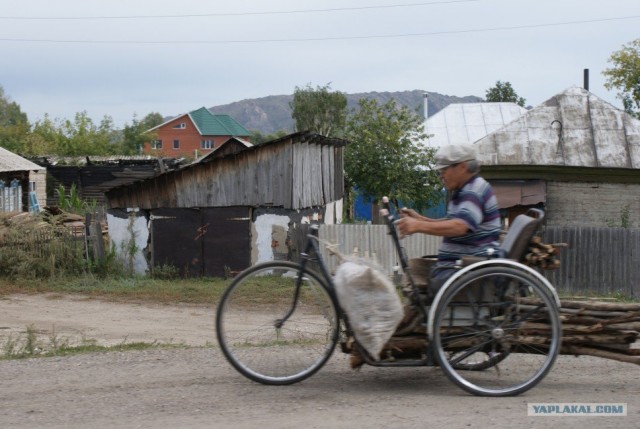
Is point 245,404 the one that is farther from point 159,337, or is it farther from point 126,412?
point 159,337

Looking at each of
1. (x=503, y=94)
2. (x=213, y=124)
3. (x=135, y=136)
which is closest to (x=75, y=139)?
(x=135, y=136)

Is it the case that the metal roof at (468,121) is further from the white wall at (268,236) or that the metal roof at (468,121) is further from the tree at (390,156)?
the white wall at (268,236)

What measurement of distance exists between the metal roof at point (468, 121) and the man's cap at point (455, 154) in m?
41.0

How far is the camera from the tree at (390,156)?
33188 millimetres

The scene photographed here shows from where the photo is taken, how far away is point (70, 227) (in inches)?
903

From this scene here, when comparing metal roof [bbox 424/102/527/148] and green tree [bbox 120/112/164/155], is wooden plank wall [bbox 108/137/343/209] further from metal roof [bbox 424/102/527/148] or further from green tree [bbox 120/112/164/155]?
green tree [bbox 120/112/164/155]

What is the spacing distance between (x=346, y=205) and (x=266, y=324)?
3313 centimetres

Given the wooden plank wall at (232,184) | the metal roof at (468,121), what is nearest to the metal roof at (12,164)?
the wooden plank wall at (232,184)

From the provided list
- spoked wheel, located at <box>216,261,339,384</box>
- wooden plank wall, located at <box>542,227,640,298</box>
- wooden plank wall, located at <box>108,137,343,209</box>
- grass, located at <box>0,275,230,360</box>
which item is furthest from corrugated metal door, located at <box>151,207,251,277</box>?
spoked wheel, located at <box>216,261,339,384</box>

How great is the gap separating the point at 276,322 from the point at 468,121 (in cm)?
4418

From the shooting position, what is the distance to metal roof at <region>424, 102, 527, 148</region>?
48.1 m

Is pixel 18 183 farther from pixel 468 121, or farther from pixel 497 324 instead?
pixel 497 324

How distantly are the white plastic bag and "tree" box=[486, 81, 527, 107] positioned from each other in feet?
219

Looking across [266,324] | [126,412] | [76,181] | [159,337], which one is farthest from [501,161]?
[76,181]
